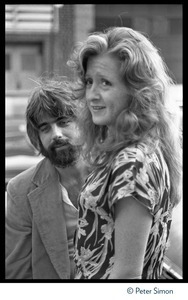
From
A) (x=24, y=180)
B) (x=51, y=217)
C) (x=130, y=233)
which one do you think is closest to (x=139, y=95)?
(x=130, y=233)

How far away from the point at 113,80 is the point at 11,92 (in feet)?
7.89

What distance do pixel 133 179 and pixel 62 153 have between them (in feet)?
2.31

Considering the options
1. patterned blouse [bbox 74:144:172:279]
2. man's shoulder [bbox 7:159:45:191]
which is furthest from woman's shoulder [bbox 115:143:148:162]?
man's shoulder [bbox 7:159:45:191]

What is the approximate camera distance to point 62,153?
188cm

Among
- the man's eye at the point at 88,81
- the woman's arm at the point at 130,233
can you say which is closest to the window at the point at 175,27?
the man's eye at the point at 88,81

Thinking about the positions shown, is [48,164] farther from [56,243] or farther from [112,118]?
[112,118]

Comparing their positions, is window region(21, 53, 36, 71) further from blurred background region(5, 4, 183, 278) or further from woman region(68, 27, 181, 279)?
woman region(68, 27, 181, 279)

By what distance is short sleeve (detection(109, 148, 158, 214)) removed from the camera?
121cm

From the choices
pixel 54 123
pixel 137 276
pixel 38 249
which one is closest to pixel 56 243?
pixel 38 249

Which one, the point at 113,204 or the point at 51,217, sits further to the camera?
the point at 51,217

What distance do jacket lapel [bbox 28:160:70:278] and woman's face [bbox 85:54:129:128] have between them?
0.61m

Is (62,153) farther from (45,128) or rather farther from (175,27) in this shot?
(175,27)

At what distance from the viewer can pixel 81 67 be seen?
1.42 metres
